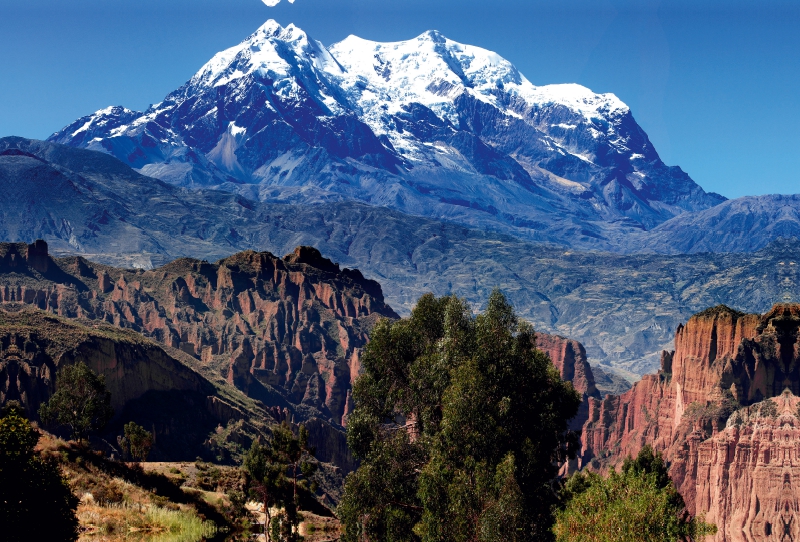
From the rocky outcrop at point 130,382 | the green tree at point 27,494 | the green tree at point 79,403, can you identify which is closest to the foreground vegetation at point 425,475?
the green tree at point 27,494

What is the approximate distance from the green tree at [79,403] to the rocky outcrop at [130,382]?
44.1 metres

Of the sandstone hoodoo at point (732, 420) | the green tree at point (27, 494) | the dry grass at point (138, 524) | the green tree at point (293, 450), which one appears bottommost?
the dry grass at point (138, 524)

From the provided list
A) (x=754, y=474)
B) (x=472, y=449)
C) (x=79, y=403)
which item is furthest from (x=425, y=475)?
(x=754, y=474)

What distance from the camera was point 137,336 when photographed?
573 feet

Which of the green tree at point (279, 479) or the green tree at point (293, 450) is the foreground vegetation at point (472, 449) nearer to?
the green tree at point (293, 450)

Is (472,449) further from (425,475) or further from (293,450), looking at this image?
(293,450)

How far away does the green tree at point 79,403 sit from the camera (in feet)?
269

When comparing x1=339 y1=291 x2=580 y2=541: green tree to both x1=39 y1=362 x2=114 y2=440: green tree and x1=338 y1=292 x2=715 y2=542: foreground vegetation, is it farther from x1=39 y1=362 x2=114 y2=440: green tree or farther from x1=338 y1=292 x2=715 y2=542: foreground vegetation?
x1=39 y1=362 x2=114 y2=440: green tree

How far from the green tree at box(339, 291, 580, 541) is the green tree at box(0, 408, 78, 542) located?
18803 millimetres

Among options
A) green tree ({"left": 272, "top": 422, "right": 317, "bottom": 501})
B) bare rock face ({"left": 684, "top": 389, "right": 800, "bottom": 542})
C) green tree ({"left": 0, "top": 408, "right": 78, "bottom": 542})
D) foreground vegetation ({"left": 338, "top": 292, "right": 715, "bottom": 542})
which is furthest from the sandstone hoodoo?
green tree ({"left": 0, "top": 408, "right": 78, "bottom": 542})

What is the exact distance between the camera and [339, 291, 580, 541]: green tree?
5544cm

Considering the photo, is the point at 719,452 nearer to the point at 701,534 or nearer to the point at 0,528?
the point at 701,534

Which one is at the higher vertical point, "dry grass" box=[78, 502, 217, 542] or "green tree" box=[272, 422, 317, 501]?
"green tree" box=[272, 422, 317, 501]

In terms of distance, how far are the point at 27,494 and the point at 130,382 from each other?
354 feet
